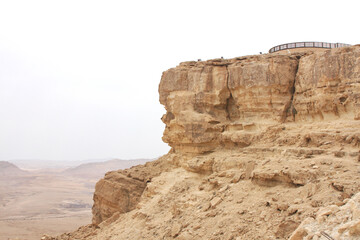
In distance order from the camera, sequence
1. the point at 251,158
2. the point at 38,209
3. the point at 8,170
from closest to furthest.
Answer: the point at 251,158 < the point at 38,209 < the point at 8,170

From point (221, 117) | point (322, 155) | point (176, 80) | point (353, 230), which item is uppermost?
point (176, 80)

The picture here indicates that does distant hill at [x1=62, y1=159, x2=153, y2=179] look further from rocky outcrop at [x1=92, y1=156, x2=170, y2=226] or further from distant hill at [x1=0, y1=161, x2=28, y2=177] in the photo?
rocky outcrop at [x1=92, y1=156, x2=170, y2=226]

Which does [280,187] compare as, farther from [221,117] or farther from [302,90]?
[221,117]

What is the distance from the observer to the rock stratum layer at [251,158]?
827 centimetres

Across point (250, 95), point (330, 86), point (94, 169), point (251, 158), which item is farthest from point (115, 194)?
point (94, 169)

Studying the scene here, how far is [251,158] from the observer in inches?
478

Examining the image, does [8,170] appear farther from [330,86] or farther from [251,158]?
[330,86]

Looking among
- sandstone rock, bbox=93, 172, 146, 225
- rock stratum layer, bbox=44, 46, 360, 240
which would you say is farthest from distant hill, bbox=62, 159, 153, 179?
rock stratum layer, bbox=44, 46, 360, 240

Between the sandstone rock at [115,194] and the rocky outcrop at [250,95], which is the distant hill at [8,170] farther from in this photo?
the rocky outcrop at [250,95]

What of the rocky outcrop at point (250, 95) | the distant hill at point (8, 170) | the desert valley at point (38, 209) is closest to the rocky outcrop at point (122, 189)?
the rocky outcrop at point (250, 95)

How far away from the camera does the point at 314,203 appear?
7719 millimetres

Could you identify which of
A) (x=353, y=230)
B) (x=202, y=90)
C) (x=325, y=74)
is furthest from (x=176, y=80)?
(x=353, y=230)

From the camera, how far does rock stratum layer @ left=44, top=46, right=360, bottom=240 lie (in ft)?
27.1

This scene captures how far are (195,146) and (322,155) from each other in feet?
20.6
